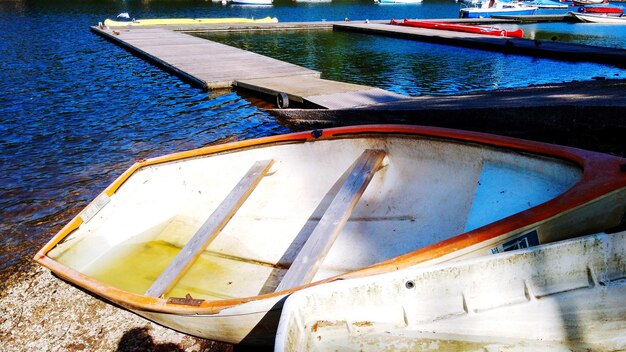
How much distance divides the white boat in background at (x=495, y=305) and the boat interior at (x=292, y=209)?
70 centimetres

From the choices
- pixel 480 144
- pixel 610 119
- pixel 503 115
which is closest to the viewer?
pixel 480 144

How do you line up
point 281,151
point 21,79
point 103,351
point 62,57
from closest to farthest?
point 103,351 → point 281,151 → point 21,79 → point 62,57

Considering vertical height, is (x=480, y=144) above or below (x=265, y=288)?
above

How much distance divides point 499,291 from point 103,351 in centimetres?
302

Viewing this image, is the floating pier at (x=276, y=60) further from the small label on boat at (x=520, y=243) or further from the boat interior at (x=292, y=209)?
the small label on boat at (x=520, y=243)

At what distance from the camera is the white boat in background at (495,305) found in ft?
8.51

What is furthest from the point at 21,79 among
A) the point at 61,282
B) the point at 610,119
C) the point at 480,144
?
the point at 610,119

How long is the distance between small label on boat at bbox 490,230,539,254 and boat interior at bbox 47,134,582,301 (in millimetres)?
614

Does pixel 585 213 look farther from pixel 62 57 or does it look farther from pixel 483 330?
pixel 62 57

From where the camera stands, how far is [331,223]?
3.80 meters

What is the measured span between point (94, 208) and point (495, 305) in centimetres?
377

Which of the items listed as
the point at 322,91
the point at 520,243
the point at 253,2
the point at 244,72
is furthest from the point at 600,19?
the point at 253,2

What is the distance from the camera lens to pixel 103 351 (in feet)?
11.2

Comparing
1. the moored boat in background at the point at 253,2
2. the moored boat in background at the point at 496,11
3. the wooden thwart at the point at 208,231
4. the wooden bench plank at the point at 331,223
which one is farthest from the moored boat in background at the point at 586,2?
the wooden thwart at the point at 208,231
